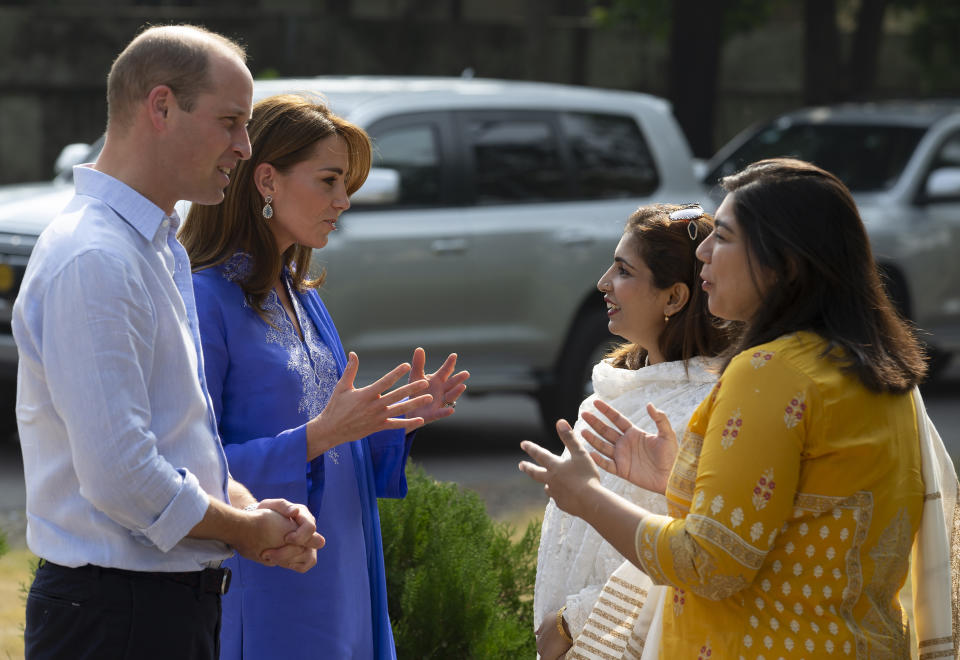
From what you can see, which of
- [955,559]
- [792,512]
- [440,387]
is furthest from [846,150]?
[792,512]

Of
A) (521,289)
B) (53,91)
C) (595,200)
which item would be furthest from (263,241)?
(53,91)

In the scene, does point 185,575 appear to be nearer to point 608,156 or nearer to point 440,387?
point 440,387

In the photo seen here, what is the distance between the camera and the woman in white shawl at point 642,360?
305cm

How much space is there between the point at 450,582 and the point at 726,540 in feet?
5.61

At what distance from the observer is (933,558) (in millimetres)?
2543

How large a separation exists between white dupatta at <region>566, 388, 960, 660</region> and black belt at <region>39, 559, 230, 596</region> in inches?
31.6

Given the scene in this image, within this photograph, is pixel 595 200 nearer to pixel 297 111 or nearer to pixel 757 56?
pixel 297 111

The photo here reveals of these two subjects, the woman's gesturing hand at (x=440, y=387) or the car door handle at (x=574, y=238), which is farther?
the car door handle at (x=574, y=238)

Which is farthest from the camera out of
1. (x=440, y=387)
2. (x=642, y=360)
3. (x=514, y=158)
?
(x=514, y=158)

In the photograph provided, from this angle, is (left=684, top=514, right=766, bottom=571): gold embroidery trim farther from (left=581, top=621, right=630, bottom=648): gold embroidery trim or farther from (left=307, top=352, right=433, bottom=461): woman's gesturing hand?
(left=307, top=352, right=433, bottom=461): woman's gesturing hand

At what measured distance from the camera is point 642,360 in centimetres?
335

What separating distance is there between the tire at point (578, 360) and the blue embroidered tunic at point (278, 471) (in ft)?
17.6

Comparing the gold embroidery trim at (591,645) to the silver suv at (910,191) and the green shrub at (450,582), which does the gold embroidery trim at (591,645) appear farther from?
the silver suv at (910,191)

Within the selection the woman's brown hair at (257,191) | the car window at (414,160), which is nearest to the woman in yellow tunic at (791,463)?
the woman's brown hair at (257,191)
